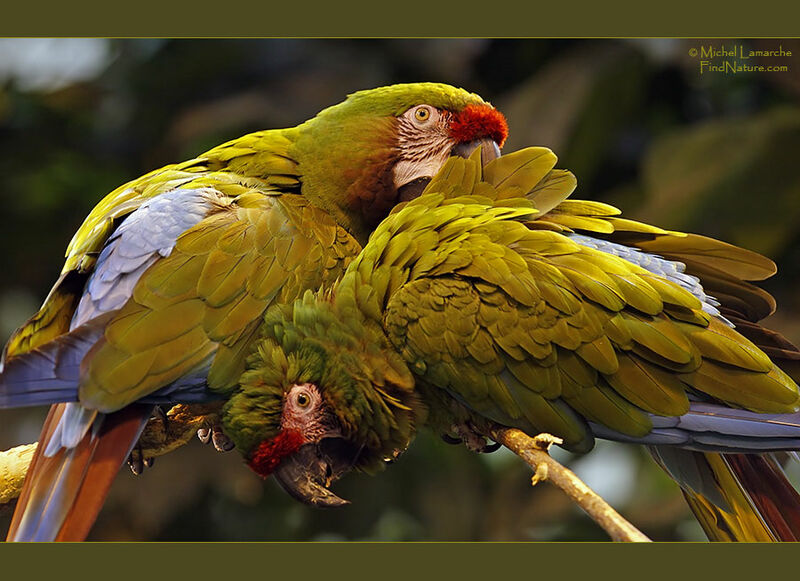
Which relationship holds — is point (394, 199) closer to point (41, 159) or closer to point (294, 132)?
point (294, 132)

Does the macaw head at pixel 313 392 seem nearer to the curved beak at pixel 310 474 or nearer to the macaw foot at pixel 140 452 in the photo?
the curved beak at pixel 310 474

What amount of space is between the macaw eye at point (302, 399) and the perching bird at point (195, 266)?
87 mm

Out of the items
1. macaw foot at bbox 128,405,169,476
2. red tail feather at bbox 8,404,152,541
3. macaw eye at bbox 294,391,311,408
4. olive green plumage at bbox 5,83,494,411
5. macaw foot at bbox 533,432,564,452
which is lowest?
macaw foot at bbox 128,405,169,476

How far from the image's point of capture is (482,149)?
1354mm

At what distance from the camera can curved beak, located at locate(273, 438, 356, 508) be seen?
1.12 meters

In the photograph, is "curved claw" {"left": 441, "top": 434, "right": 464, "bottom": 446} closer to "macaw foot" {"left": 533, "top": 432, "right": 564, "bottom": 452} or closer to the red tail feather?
"macaw foot" {"left": 533, "top": 432, "right": 564, "bottom": 452}

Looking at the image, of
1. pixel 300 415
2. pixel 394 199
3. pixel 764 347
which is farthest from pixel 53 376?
pixel 764 347

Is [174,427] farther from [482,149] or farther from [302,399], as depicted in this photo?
[482,149]

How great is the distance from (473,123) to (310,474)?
1.96ft

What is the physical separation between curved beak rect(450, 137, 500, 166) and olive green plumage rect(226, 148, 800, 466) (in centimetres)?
24

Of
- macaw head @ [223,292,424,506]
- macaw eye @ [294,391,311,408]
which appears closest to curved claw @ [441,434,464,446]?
macaw head @ [223,292,424,506]

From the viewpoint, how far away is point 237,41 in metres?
1.75

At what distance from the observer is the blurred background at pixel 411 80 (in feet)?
5.29

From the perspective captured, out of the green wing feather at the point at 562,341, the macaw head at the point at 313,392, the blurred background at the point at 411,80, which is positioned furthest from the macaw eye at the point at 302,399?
the blurred background at the point at 411,80
